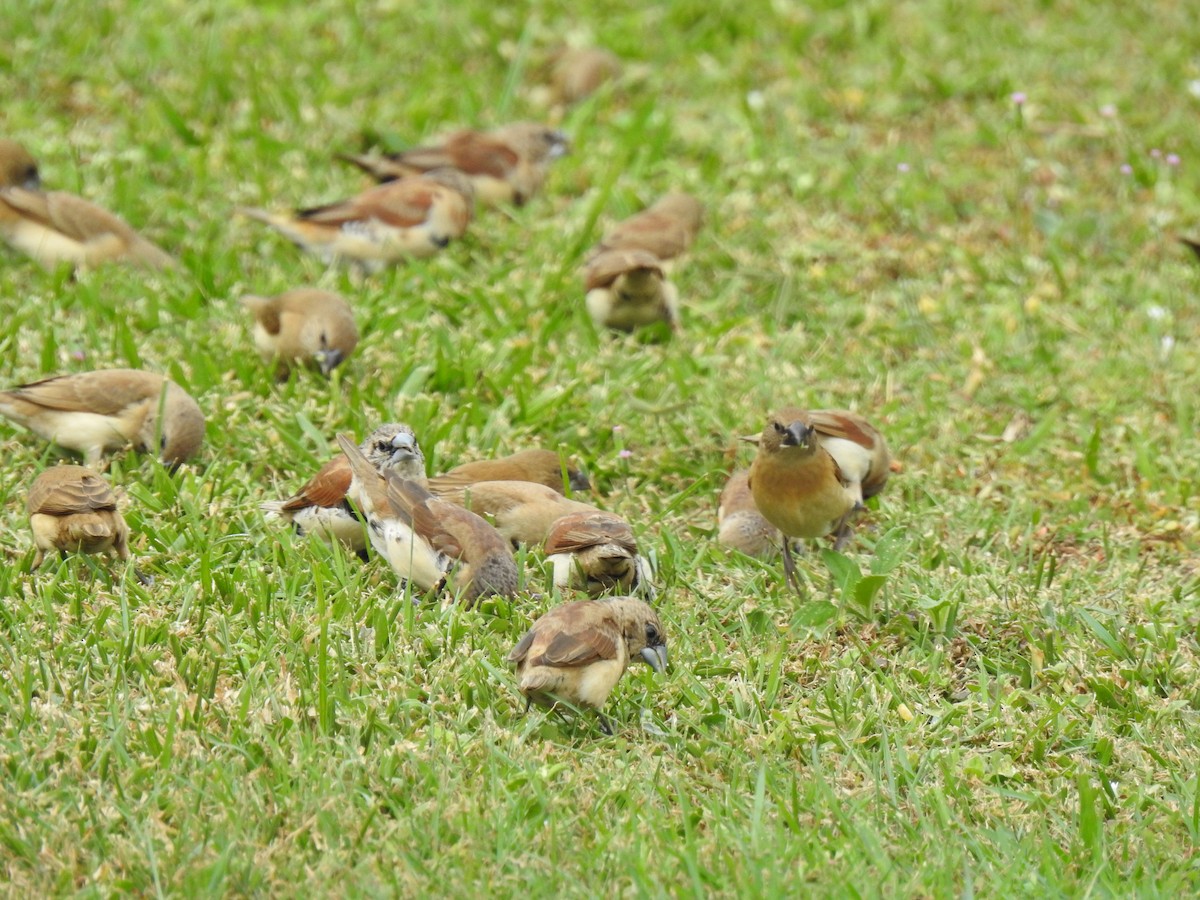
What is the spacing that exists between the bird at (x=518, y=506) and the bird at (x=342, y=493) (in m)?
0.23

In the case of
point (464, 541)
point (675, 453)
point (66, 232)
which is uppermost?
point (464, 541)

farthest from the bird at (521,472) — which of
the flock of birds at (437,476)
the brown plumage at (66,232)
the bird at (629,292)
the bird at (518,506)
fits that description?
the brown plumage at (66,232)

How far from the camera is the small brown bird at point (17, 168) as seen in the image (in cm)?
852

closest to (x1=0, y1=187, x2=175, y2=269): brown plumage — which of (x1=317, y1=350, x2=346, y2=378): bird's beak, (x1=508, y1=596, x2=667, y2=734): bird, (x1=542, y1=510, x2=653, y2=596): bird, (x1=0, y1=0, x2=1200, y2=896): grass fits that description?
(x1=0, y1=0, x2=1200, y2=896): grass

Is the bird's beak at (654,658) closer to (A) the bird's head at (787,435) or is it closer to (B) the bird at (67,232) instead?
(A) the bird's head at (787,435)

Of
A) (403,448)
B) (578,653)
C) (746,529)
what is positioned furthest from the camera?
(746,529)

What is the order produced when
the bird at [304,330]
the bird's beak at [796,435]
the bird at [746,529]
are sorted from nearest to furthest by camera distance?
the bird's beak at [796,435], the bird at [746,529], the bird at [304,330]

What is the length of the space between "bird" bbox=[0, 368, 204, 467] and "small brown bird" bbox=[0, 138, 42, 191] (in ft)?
7.76

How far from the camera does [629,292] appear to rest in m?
8.11

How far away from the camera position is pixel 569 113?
10.9 metres

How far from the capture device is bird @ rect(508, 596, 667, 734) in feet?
16.0

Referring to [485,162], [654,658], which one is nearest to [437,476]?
[654,658]

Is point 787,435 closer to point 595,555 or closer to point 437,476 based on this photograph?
point 595,555

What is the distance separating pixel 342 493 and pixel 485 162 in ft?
13.0
